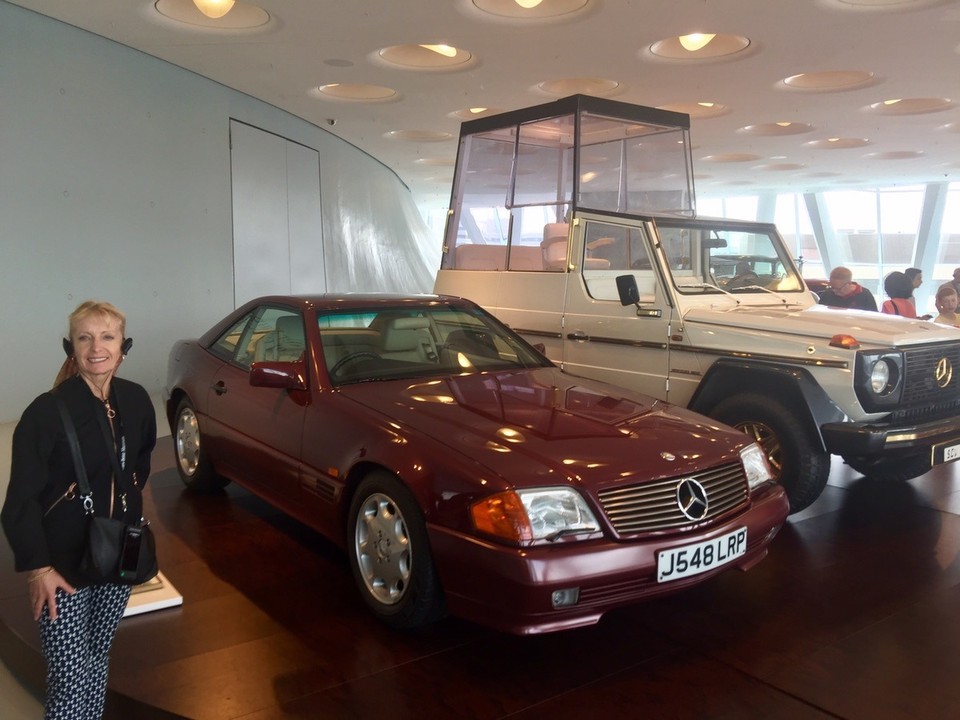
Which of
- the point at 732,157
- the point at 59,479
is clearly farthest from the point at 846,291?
the point at 732,157

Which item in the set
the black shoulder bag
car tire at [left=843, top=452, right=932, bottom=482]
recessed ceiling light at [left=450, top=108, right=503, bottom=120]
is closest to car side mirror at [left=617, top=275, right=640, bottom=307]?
car tire at [left=843, top=452, right=932, bottom=482]

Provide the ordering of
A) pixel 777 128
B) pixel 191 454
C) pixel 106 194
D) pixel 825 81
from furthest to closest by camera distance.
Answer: pixel 777 128 → pixel 825 81 → pixel 106 194 → pixel 191 454

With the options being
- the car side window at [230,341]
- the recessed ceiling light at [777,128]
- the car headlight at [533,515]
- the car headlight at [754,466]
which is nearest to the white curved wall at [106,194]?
the car side window at [230,341]

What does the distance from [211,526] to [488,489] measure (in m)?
2.28

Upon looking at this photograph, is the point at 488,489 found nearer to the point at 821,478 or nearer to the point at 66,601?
the point at 66,601

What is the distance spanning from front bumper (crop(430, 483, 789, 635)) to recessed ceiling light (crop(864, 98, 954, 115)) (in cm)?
1127

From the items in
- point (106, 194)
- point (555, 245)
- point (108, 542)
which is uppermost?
point (106, 194)

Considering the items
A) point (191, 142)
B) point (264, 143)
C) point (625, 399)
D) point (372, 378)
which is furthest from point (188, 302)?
point (625, 399)

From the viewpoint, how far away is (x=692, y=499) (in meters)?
3.10

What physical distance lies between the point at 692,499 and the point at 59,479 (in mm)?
2169

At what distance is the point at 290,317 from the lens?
4.34m

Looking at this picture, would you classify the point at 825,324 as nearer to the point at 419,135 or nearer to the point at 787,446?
the point at 787,446

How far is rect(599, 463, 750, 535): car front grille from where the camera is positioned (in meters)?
2.92

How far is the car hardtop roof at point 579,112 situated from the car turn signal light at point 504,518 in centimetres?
500
